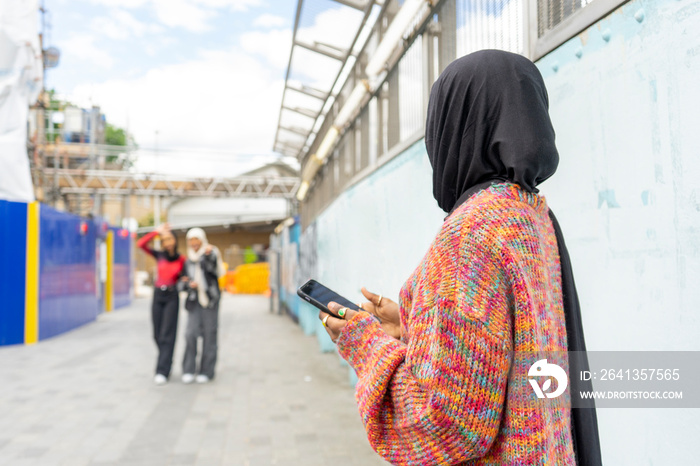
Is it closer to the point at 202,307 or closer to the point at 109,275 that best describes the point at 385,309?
the point at 202,307

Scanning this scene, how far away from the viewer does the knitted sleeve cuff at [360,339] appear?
1.17 meters

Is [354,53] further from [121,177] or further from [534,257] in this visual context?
[121,177]

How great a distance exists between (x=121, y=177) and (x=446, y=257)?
2474cm

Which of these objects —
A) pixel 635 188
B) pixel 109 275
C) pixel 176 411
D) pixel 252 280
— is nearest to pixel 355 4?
pixel 176 411

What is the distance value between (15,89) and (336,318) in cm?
1220

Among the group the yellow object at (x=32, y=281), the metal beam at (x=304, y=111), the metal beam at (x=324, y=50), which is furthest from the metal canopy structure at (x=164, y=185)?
the metal beam at (x=324, y=50)

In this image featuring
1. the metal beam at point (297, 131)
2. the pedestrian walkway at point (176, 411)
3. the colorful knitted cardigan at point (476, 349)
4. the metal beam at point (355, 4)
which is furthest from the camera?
the metal beam at point (297, 131)

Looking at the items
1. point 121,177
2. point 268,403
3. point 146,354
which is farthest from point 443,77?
point 121,177

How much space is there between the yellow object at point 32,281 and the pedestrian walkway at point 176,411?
0.91 metres

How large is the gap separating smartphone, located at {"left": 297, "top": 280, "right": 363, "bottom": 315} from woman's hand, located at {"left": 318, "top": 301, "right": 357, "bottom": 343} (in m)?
0.02

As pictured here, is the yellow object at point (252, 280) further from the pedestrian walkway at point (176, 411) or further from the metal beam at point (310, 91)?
the metal beam at point (310, 91)

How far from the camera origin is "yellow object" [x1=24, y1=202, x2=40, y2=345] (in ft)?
32.9

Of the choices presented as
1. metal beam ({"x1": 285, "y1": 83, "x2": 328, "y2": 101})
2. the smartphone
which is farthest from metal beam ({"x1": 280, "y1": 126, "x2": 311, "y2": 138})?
the smartphone

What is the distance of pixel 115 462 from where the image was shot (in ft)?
13.0
